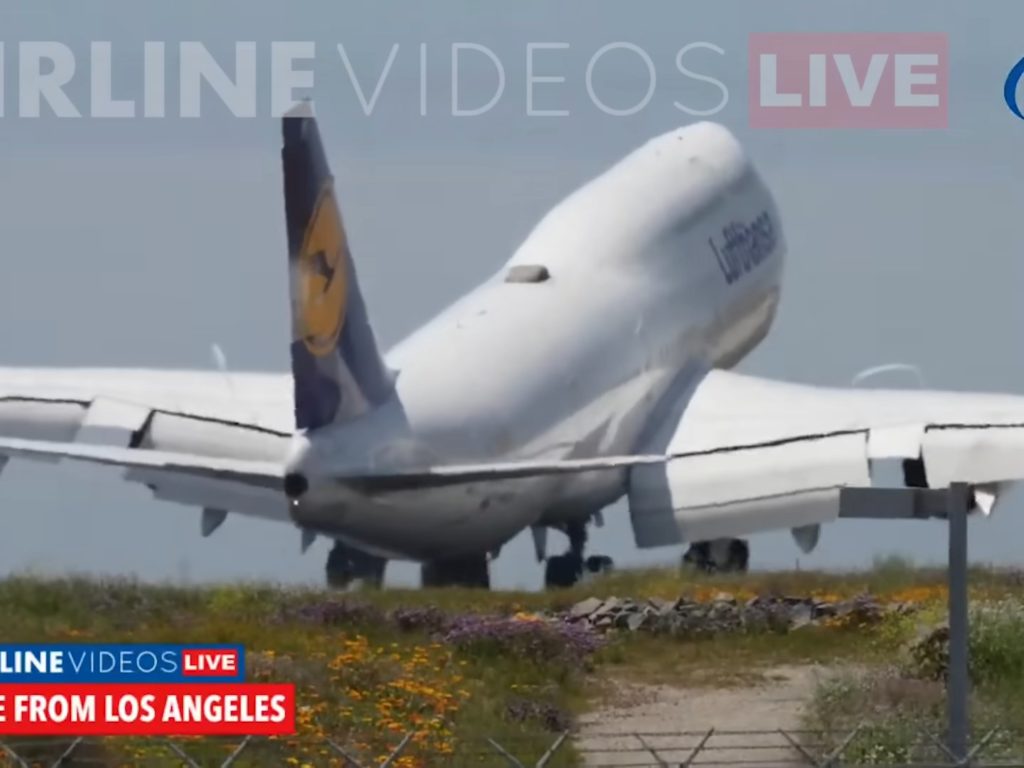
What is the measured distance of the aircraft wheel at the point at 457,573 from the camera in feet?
173

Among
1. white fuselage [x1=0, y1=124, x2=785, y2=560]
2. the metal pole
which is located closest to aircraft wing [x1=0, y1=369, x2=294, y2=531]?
white fuselage [x1=0, y1=124, x2=785, y2=560]

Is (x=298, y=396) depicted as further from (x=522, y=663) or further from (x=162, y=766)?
(x=162, y=766)

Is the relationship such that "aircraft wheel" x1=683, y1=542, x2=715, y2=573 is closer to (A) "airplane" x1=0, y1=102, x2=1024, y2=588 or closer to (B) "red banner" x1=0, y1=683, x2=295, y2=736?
(A) "airplane" x1=0, y1=102, x2=1024, y2=588

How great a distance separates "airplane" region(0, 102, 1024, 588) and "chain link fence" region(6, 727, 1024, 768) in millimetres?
6467

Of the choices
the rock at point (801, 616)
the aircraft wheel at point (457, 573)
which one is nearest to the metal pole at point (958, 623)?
the rock at point (801, 616)

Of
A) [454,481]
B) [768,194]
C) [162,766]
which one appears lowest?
[162,766]

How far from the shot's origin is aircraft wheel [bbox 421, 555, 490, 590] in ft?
173

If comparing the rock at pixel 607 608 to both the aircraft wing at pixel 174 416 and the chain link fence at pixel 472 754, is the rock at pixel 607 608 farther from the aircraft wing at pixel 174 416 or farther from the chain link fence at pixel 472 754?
the chain link fence at pixel 472 754

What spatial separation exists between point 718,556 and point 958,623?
31630 mm

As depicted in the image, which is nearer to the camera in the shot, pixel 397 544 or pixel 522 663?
pixel 522 663

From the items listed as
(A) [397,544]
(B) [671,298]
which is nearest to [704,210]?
(B) [671,298]

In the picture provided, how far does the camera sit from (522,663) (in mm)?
40969

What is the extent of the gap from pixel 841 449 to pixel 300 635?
13943mm

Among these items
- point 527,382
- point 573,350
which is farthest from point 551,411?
point 573,350
